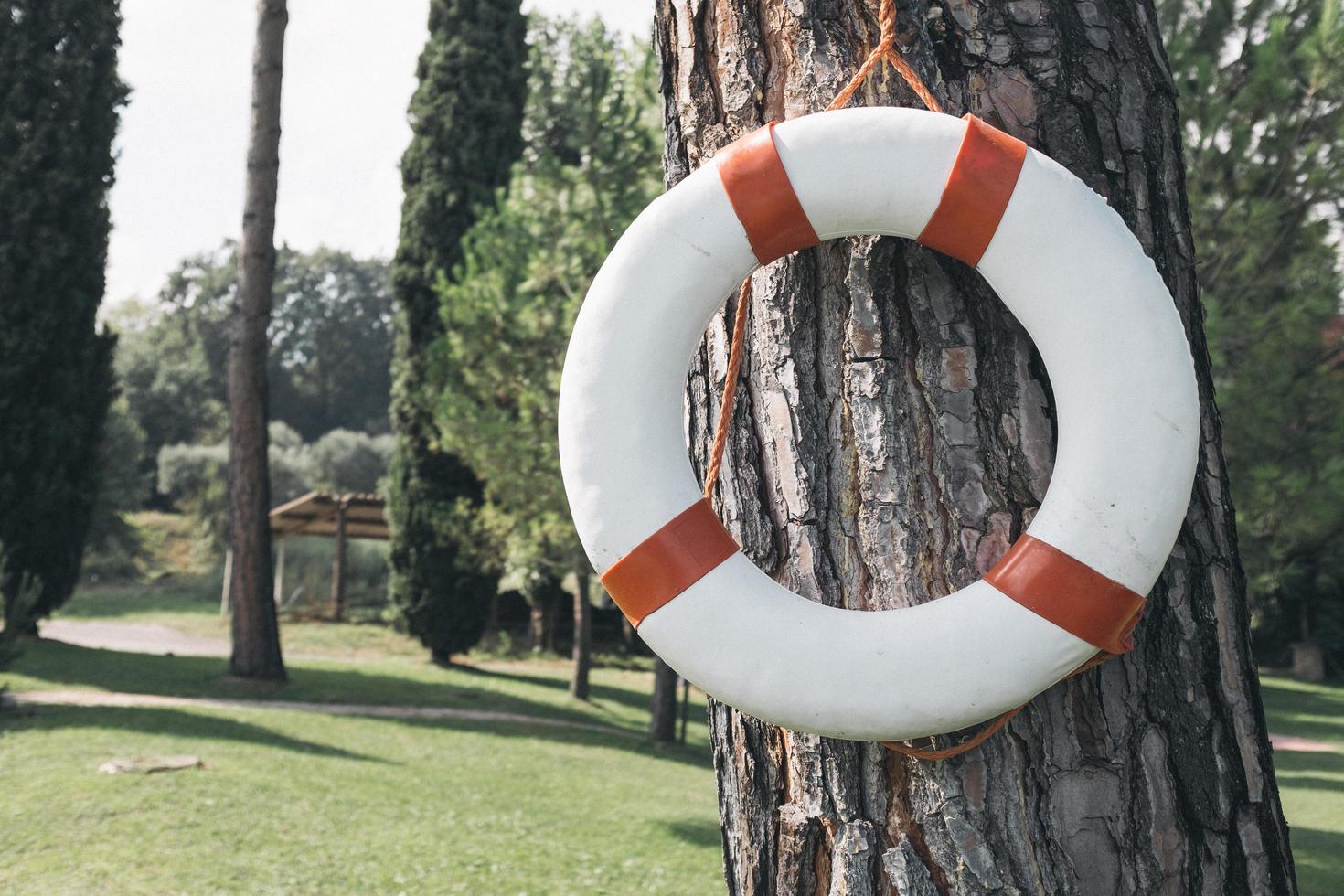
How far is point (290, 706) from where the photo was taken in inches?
364

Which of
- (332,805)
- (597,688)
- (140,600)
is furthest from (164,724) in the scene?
(140,600)

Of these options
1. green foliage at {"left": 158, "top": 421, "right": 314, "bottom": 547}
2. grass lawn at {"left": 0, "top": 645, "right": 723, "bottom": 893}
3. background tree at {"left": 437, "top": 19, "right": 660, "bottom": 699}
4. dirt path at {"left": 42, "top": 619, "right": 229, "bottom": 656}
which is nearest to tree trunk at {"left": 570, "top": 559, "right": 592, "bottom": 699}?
background tree at {"left": 437, "top": 19, "right": 660, "bottom": 699}

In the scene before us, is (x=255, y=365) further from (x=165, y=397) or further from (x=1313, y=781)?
(x=165, y=397)

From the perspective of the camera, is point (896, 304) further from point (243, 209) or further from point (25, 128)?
point (25, 128)

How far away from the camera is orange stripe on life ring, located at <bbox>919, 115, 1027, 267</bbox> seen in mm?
1271

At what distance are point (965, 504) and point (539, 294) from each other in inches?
301

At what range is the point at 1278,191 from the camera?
6918 mm

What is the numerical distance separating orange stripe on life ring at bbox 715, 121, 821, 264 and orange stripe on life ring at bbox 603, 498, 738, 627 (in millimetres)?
333

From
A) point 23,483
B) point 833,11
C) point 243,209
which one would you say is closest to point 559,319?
point 243,209

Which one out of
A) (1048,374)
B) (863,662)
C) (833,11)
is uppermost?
(833,11)

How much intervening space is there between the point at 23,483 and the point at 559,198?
6.57 metres

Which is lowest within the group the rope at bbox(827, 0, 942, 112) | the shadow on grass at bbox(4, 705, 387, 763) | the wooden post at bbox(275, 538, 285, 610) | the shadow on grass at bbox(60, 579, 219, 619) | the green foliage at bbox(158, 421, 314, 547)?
the shadow on grass at bbox(4, 705, 387, 763)

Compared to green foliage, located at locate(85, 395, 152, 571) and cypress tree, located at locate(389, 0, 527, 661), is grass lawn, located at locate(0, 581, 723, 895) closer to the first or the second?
cypress tree, located at locate(389, 0, 527, 661)

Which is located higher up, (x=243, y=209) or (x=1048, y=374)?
(x=243, y=209)
